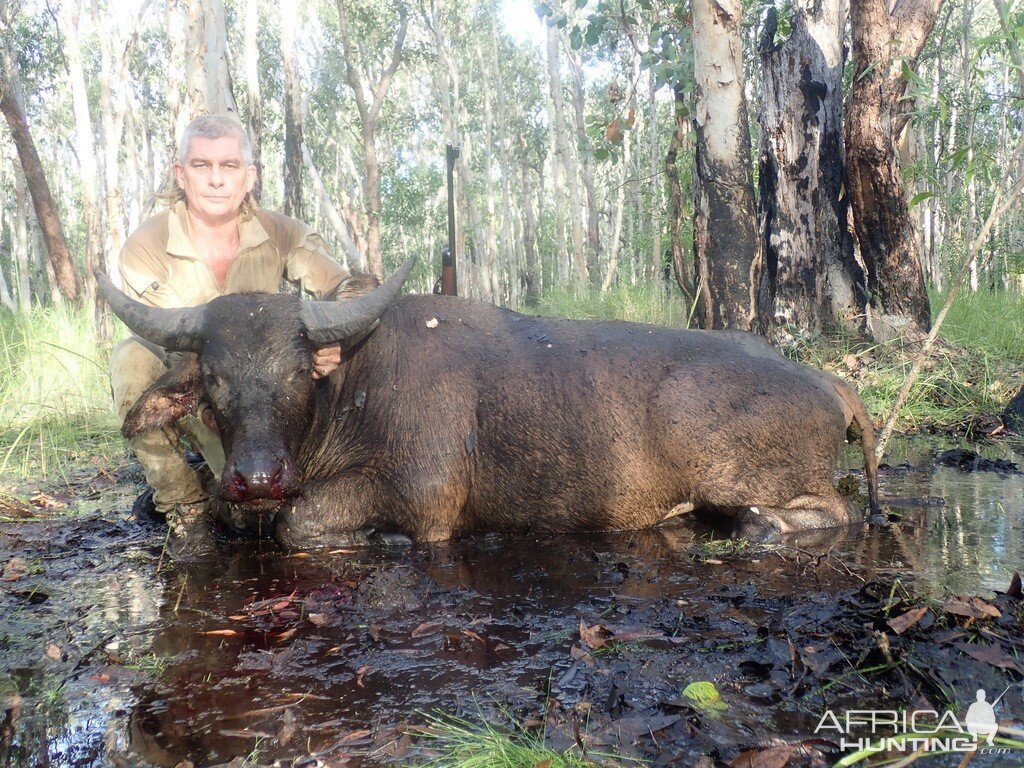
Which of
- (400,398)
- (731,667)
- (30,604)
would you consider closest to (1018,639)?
(731,667)

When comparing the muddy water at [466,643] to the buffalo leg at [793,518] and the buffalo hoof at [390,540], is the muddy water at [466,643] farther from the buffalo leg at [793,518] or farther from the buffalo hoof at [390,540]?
the buffalo leg at [793,518]

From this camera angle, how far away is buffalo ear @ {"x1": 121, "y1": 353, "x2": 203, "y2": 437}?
4559mm

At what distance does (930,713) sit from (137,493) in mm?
5557

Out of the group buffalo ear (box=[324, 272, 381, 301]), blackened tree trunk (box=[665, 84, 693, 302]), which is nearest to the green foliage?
blackened tree trunk (box=[665, 84, 693, 302])

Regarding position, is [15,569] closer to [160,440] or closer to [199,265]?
[160,440]

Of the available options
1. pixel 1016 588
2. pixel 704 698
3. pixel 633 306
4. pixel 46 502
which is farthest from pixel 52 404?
pixel 633 306

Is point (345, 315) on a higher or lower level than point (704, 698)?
higher

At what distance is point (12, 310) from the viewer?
40.5ft

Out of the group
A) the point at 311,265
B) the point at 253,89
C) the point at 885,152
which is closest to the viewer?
the point at 311,265

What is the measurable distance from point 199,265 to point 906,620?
466 centimetres

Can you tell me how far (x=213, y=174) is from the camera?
522cm

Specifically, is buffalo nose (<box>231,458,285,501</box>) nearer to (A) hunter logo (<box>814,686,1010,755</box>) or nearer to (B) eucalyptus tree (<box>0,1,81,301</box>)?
(A) hunter logo (<box>814,686,1010,755</box>)

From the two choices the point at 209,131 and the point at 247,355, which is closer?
the point at 247,355

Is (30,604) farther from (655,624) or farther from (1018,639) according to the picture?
(1018,639)
